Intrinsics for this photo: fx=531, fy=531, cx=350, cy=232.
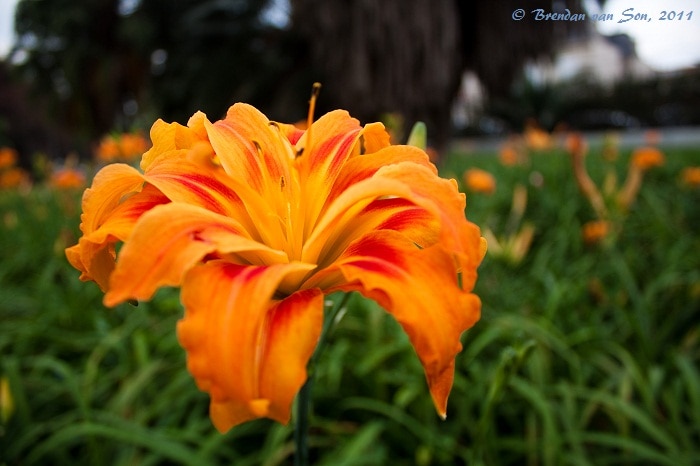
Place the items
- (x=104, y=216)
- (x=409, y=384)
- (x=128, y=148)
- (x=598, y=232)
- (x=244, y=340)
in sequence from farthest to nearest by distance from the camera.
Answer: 1. (x=128, y=148)
2. (x=598, y=232)
3. (x=409, y=384)
4. (x=104, y=216)
5. (x=244, y=340)

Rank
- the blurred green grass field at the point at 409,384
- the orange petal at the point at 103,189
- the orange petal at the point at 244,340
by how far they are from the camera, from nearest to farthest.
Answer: the orange petal at the point at 244,340 < the orange petal at the point at 103,189 < the blurred green grass field at the point at 409,384

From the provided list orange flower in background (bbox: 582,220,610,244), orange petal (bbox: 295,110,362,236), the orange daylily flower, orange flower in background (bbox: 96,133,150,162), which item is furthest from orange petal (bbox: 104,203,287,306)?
orange flower in background (bbox: 96,133,150,162)

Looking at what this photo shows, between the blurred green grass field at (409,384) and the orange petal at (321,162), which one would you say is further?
the blurred green grass field at (409,384)

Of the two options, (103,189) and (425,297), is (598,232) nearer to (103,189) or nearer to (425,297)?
(425,297)

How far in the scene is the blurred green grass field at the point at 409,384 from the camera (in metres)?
1.35

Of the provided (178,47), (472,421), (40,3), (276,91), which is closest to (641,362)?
(472,421)

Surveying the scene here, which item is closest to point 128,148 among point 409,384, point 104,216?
point 409,384

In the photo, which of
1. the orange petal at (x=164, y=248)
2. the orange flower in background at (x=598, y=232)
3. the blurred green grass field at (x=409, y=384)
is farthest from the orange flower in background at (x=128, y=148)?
the orange petal at (x=164, y=248)

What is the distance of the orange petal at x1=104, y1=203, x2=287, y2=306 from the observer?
1.35 ft

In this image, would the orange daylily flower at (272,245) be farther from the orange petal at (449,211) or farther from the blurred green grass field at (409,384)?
the blurred green grass field at (409,384)

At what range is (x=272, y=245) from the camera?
0.56 m

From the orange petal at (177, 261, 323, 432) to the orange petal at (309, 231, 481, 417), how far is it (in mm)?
50

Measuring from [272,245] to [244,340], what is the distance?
6.9 inches

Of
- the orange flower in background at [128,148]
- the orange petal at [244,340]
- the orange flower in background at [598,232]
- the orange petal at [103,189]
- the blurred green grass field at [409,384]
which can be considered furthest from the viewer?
the orange flower in background at [128,148]
